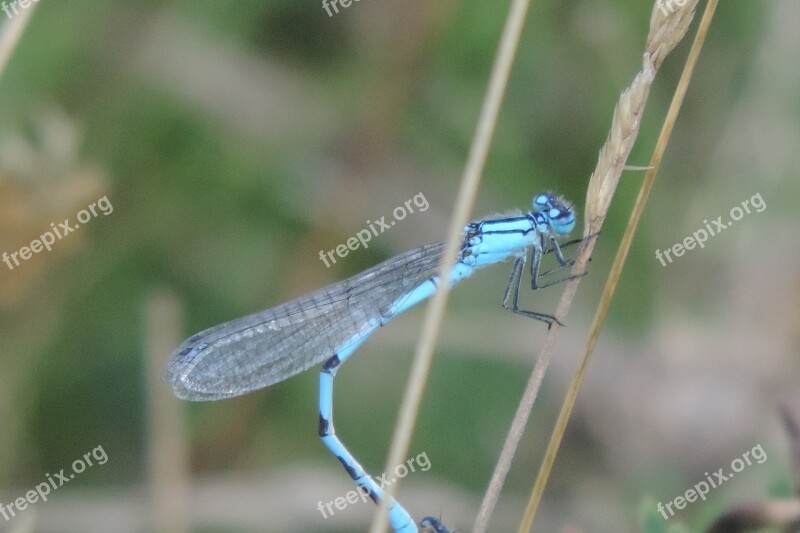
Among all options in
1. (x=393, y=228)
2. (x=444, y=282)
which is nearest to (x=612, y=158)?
(x=444, y=282)

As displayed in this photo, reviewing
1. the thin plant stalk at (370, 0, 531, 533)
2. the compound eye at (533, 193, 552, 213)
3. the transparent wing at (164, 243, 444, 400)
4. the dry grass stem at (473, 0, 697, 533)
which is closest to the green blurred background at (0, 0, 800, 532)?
the transparent wing at (164, 243, 444, 400)

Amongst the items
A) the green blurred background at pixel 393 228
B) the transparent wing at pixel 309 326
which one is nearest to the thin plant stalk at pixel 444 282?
the transparent wing at pixel 309 326

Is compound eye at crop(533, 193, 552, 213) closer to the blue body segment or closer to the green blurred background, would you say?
the blue body segment

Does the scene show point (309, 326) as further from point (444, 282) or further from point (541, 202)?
point (444, 282)

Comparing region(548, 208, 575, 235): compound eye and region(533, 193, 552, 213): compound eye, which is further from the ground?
region(533, 193, 552, 213): compound eye


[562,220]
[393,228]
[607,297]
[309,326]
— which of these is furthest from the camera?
[393,228]

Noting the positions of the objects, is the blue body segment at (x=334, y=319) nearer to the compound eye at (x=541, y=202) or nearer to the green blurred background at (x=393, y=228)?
the compound eye at (x=541, y=202)
